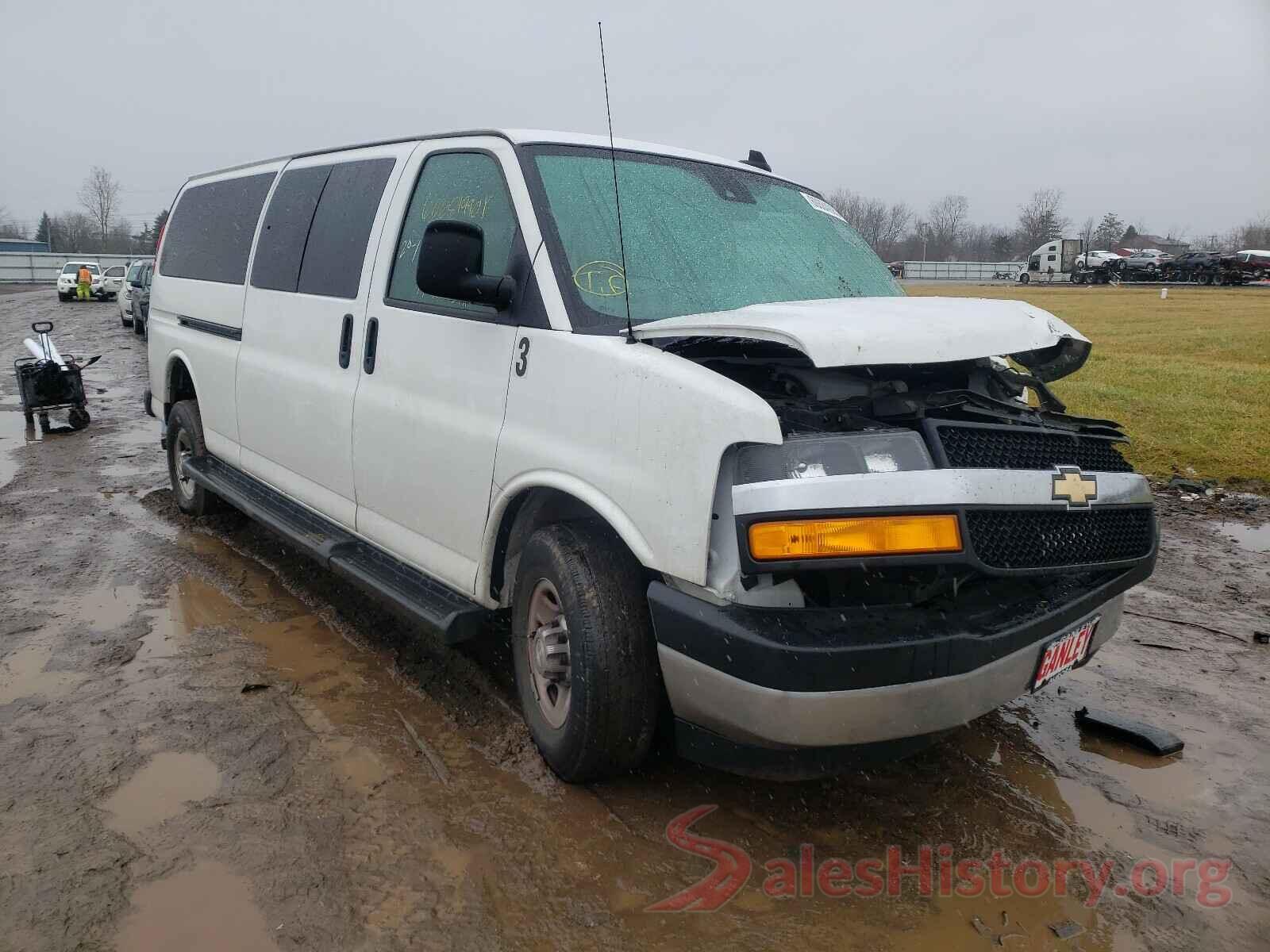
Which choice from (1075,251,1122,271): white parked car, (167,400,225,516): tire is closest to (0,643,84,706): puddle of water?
(167,400,225,516): tire

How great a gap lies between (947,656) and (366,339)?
2.66 m

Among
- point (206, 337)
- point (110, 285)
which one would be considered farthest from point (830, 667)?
point (110, 285)

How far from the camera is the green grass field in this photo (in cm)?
815

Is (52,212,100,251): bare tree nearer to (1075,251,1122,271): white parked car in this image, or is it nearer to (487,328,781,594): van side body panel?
(1075,251,1122,271): white parked car

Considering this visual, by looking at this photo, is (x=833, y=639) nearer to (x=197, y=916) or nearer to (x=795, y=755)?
(x=795, y=755)

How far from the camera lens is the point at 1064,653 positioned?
299 cm

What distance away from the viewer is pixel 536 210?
337cm

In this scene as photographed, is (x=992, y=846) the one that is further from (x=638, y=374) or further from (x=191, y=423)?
(x=191, y=423)

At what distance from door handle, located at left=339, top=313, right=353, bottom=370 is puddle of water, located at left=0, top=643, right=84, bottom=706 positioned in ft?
5.60

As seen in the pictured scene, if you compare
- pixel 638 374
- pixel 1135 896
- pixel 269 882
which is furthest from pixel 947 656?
pixel 269 882

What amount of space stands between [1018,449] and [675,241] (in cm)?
143

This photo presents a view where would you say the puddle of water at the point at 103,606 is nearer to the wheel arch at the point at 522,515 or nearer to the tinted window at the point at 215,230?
the tinted window at the point at 215,230

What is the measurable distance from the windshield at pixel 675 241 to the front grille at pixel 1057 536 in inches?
48.6

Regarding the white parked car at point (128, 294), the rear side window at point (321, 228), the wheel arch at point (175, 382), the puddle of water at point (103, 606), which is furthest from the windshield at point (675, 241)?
the white parked car at point (128, 294)
